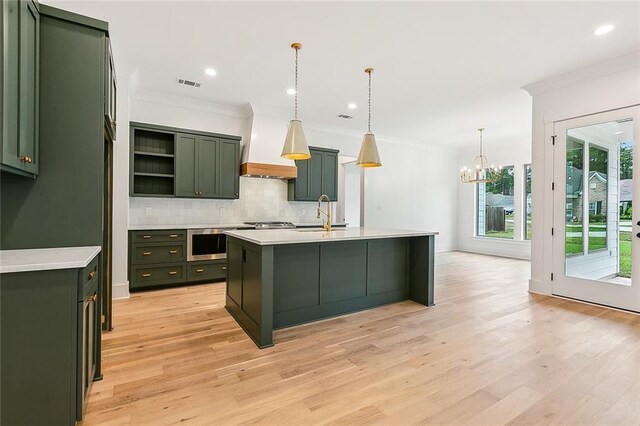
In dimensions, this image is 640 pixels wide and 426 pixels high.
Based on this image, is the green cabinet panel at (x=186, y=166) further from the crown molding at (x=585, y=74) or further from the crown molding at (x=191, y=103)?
the crown molding at (x=585, y=74)

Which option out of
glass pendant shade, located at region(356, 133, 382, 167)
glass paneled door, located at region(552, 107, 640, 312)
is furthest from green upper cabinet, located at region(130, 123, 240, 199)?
glass paneled door, located at region(552, 107, 640, 312)

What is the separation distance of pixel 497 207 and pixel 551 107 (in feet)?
14.4

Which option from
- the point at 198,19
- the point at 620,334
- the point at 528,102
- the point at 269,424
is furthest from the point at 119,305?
the point at 528,102

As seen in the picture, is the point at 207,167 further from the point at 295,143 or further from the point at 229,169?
the point at 295,143

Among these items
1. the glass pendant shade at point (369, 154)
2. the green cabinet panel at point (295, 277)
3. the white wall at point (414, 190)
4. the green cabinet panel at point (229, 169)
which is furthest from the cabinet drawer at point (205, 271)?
the white wall at point (414, 190)

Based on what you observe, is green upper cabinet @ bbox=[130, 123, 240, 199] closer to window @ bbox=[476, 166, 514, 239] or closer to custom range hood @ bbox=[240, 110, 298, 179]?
custom range hood @ bbox=[240, 110, 298, 179]

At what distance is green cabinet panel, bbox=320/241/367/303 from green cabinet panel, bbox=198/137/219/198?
2710mm

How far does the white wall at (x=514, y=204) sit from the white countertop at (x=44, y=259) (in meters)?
8.16

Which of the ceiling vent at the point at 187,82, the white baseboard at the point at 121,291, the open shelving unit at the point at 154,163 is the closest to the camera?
the white baseboard at the point at 121,291

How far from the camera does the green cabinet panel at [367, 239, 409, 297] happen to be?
359 cm

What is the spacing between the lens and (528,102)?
5.09 metres

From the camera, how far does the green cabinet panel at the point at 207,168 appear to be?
498 centimetres

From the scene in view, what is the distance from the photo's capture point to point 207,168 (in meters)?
5.05

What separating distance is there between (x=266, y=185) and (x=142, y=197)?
2.08m
